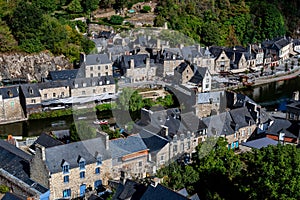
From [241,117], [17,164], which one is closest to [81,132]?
[17,164]

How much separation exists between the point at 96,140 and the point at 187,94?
47.0 ft

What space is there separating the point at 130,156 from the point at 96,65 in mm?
19337

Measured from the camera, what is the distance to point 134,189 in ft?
61.1

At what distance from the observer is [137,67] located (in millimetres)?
42688

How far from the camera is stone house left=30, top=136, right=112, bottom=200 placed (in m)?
20.9

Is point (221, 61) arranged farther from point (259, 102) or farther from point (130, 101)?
point (130, 101)

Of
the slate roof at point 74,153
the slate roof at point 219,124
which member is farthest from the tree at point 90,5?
the slate roof at point 74,153

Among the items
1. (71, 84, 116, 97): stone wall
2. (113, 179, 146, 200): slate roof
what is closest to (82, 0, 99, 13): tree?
(71, 84, 116, 97): stone wall

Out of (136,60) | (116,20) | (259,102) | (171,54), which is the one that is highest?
(116,20)

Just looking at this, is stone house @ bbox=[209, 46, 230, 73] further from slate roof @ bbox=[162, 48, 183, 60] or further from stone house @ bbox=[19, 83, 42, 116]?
stone house @ bbox=[19, 83, 42, 116]

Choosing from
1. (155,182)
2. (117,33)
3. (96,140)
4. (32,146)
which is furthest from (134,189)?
(117,33)

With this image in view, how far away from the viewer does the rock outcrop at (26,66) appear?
4178cm

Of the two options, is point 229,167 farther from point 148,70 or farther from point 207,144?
point 148,70

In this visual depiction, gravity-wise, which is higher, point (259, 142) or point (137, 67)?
point (137, 67)
